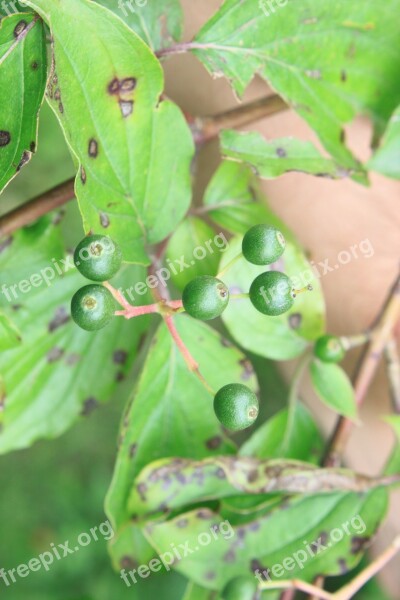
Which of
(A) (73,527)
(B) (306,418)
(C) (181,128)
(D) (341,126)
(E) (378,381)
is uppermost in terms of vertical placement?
(C) (181,128)

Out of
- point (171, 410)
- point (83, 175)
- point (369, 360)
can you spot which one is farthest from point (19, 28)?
point (369, 360)

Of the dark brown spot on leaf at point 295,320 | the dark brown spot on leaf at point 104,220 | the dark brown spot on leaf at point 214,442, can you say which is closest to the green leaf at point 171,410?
the dark brown spot on leaf at point 214,442

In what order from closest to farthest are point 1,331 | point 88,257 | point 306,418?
point 88,257, point 1,331, point 306,418

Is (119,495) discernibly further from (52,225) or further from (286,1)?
(286,1)

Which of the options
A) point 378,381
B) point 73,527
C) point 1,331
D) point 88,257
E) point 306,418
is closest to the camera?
point 88,257

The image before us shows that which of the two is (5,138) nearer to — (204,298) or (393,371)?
(204,298)

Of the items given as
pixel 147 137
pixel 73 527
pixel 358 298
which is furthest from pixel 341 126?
pixel 73 527

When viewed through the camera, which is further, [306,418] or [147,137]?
[306,418]

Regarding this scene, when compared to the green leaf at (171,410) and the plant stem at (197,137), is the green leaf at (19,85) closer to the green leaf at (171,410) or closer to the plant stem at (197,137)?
the plant stem at (197,137)

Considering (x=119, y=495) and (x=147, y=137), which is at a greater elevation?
(x=147, y=137)
